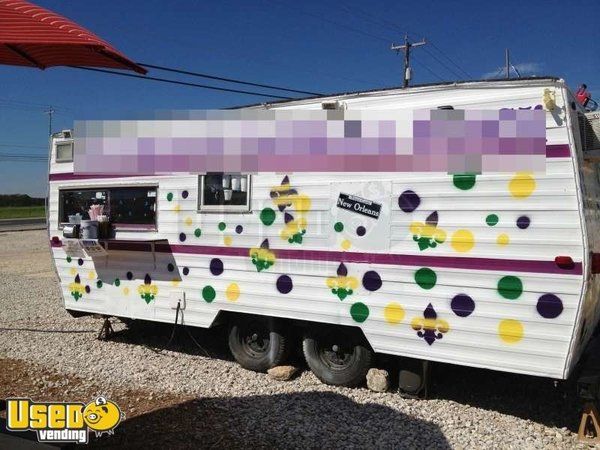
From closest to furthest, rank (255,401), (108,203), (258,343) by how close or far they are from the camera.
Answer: (255,401) → (258,343) → (108,203)

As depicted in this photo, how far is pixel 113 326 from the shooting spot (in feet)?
28.3

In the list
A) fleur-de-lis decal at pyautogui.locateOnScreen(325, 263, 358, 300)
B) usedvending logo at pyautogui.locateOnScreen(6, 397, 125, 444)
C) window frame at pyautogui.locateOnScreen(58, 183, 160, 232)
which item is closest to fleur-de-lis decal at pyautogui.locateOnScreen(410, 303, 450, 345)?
fleur-de-lis decal at pyautogui.locateOnScreen(325, 263, 358, 300)

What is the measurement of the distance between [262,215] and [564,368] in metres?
3.22

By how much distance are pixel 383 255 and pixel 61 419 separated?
312 centimetres

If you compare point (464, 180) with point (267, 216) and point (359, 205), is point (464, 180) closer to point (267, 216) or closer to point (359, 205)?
point (359, 205)

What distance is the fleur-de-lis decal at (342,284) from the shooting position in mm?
5361

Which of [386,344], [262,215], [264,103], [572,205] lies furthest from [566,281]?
[264,103]

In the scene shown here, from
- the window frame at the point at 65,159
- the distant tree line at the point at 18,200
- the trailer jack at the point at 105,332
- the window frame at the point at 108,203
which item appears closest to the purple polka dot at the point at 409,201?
the window frame at the point at 108,203

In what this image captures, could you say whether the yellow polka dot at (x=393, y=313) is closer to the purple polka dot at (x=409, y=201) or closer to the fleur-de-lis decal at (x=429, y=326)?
the fleur-de-lis decal at (x=429, y=326)

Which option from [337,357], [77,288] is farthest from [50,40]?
[77,288]

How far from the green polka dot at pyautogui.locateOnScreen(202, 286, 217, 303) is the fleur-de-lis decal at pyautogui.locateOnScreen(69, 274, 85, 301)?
2.24 meters

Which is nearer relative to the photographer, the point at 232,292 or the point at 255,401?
the point at 255,401

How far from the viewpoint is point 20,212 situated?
58.4 metres

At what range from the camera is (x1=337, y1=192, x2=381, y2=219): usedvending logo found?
5.23m
